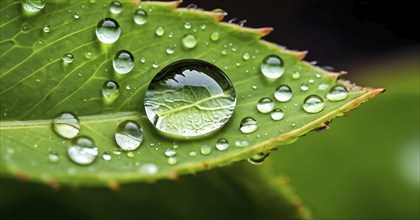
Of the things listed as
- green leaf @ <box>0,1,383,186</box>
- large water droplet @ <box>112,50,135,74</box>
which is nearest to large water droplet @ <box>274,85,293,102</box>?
green leaf @ <box>0,1,383,186</box>

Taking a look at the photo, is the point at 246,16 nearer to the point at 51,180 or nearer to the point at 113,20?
the point at 113,20

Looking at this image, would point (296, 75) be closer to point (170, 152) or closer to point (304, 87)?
point (304, 87)

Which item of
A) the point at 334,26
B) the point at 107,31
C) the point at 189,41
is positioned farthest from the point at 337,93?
the point at 334,26

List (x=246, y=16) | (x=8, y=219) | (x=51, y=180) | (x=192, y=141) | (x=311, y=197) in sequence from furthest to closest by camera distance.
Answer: (x=246, y=16) → (x=311, y=197) → (x=8, y=219) → (x=192, y=141) → (x=51, y=180)

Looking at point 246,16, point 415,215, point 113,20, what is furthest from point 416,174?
point 113,20

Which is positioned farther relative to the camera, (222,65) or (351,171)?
(351,171)

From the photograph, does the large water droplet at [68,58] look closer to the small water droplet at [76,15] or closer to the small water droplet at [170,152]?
the small water droplet at [76,15]
